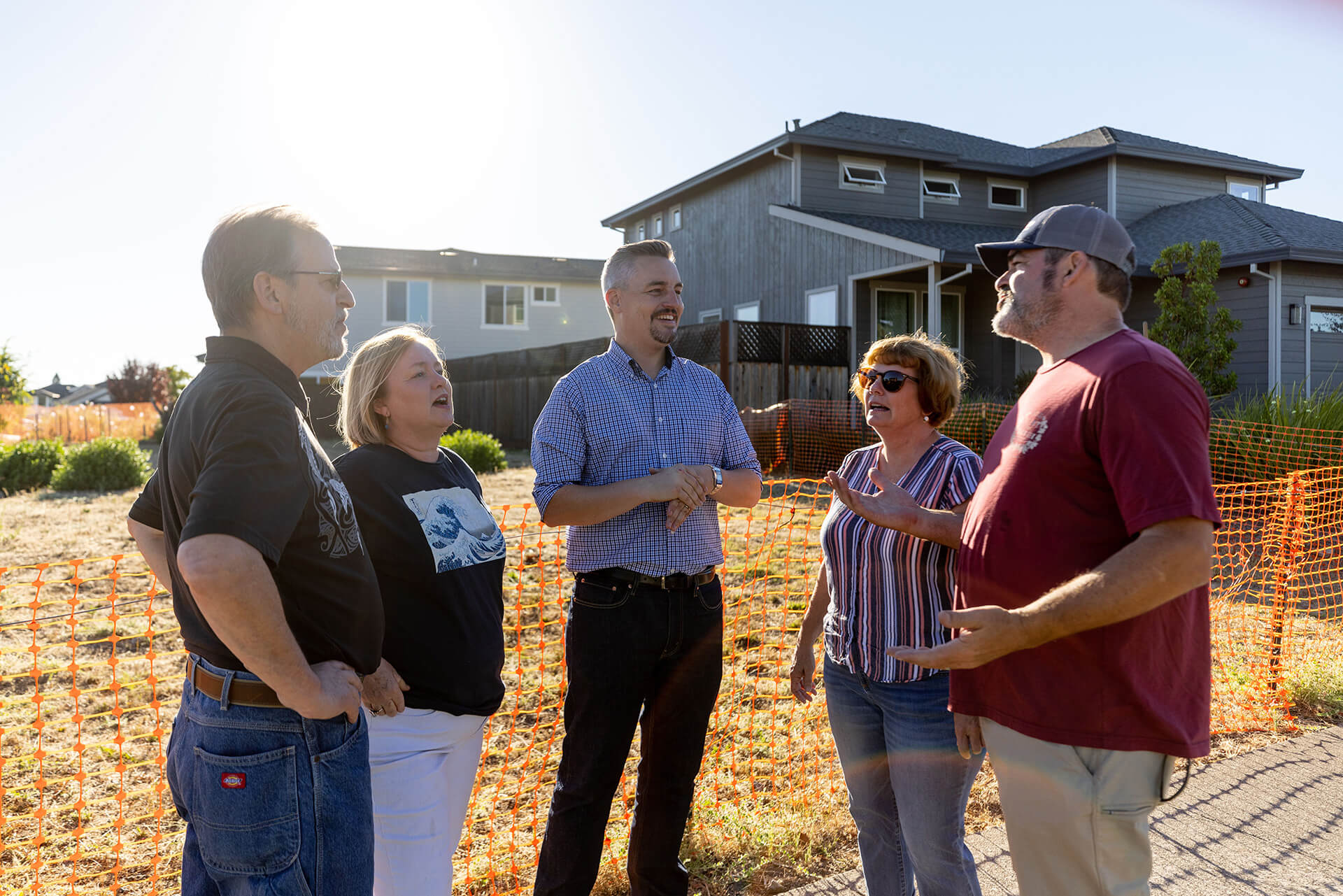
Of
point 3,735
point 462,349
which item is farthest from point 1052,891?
point 462,349

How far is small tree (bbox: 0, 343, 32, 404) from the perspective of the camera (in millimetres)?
26062

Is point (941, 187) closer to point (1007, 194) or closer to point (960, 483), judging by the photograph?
point (1007, 194)

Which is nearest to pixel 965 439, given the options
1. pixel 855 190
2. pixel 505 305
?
pixel 855 190

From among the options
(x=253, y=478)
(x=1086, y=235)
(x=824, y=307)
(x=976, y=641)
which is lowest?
(x=976, y=641)

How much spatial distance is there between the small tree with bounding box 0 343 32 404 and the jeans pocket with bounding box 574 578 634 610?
98.7 feet

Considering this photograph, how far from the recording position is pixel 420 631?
223cm

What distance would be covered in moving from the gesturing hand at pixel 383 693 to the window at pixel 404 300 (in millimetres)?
26518

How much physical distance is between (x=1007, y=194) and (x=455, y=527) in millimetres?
21525

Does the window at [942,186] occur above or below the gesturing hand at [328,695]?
above

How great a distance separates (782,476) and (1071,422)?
37.3 feet

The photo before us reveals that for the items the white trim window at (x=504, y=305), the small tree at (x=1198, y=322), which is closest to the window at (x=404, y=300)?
the white trim window at (x=504, y=305)

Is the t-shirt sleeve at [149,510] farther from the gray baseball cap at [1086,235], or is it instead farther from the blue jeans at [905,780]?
the gray baseball cap at [1086,235]

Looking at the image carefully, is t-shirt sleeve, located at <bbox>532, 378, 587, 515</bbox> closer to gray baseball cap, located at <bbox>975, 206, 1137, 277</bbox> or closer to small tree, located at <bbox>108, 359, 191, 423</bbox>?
gray baseball cap, located at <bbox>975, 206, 1137, 277</bbox>

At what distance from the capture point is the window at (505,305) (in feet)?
94.8
